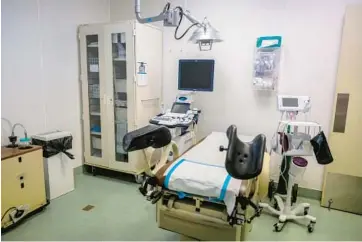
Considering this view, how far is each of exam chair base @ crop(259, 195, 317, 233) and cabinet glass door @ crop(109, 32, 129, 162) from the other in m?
2.07

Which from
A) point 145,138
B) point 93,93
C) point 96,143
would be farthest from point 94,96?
point 145,138

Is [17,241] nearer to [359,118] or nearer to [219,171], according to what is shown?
[219,171]

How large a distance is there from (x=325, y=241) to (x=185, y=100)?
2.24 m

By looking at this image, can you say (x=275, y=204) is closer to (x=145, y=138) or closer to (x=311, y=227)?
(x=311, y=227)

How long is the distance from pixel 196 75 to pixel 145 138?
2.01 m

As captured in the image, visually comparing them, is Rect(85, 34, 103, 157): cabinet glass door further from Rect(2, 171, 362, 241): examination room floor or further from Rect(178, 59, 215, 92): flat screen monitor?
Rect(178, 59, 215, 92): flat screen monitor

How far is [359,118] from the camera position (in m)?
2.86

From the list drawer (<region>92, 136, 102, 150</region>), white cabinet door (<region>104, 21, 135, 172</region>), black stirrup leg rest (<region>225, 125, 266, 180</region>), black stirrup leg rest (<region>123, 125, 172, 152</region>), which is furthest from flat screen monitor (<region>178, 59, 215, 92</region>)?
black stirrup leg rest (<region>225, 125, 266, 180</region>)

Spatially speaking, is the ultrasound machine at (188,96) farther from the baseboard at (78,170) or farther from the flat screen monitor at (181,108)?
the baseboard at (78,170)

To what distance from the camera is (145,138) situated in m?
1.96

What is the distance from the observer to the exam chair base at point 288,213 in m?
2.67

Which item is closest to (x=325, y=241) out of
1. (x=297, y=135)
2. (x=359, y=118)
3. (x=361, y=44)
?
(x=297, y=135)

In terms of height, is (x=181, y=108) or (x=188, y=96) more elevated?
(x=188, y=96)

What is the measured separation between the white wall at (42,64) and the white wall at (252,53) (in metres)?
0.99
